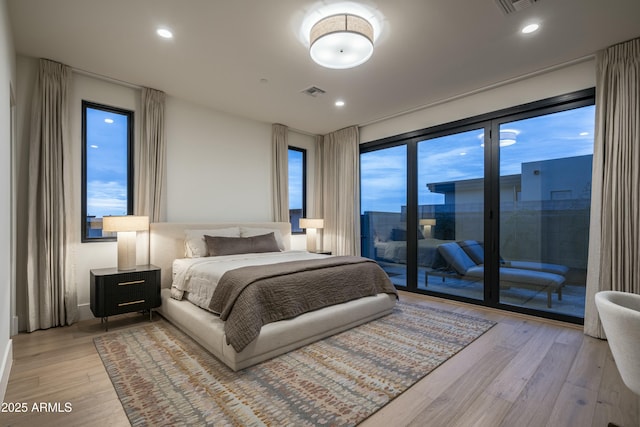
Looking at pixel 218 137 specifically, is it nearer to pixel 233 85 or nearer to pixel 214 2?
pixel 233 85

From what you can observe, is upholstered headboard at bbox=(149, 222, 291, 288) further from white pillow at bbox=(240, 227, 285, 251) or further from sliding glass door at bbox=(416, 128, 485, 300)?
sliding glass door at bbox=(416, 128, 485, 300)

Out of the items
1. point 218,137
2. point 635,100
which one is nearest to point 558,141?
point 635,100

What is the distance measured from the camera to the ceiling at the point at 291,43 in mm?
2355

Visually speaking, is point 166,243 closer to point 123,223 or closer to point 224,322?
point 123,223

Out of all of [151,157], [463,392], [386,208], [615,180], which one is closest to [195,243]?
[151,157]

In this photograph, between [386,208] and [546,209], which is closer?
[546,209]

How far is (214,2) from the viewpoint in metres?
2.29

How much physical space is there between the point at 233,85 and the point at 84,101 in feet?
5.55

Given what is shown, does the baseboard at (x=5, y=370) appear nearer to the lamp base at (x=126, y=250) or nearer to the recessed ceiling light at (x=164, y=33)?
the lamp base at (x=126, y=250)

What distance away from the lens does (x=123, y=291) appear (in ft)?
10.2

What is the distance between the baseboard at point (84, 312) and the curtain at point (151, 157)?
1.16 metres

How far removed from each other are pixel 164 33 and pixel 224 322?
257 cm

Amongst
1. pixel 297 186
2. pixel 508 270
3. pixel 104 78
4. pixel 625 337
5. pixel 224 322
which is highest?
pixel 104 78

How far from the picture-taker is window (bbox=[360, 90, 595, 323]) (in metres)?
3.29
